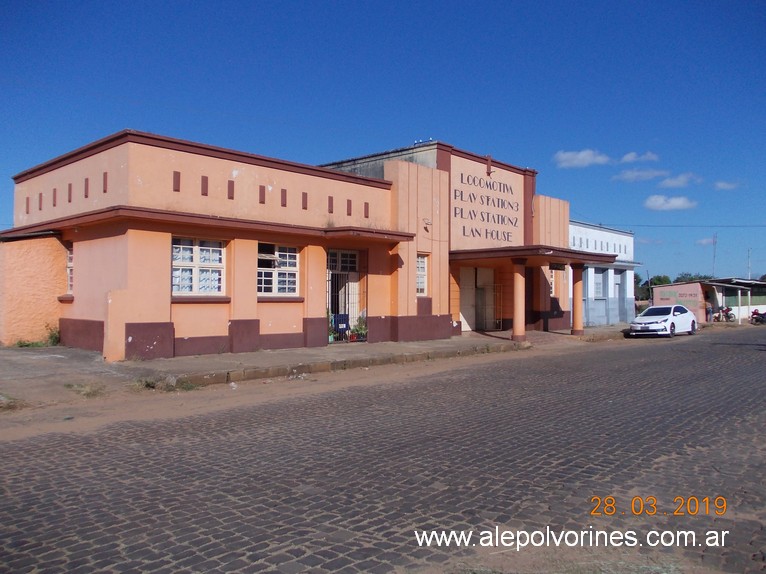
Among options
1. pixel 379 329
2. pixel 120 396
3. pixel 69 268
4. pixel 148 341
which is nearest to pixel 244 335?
pixel 148 341

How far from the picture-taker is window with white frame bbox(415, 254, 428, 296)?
22953 mm

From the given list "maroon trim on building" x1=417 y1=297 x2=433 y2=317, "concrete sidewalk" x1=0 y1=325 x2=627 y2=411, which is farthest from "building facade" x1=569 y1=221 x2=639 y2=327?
"concrete sidewalk" x1=0 y1=325 x2=627 y2=411

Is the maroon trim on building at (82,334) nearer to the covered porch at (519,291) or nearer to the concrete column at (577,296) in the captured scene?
the covered porch at (519,291)

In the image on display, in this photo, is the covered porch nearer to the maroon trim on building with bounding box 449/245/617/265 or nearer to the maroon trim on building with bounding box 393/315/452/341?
the maroon trim on building with bounding box 449/245/617/265

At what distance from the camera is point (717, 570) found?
440 centimetres

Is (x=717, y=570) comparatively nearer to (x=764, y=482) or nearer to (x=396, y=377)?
(x=764, y=482)

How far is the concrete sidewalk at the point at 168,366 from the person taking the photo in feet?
39.4

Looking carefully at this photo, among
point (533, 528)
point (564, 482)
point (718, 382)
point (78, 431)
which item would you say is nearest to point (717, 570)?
point (533, 528)

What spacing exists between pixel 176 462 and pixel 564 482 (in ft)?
13.6

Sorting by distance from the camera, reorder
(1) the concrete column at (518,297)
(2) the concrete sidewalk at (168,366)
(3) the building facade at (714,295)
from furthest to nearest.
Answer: (3) the building facade at (714,295) < (1) the concrete column at (518,297) < (2) the concrete sidewalk at (168,366)

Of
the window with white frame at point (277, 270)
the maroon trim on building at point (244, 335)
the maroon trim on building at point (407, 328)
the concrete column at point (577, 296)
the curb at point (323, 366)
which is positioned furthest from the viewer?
the concrete column at point (577, 296)

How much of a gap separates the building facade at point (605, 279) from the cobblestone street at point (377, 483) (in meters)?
25.4
